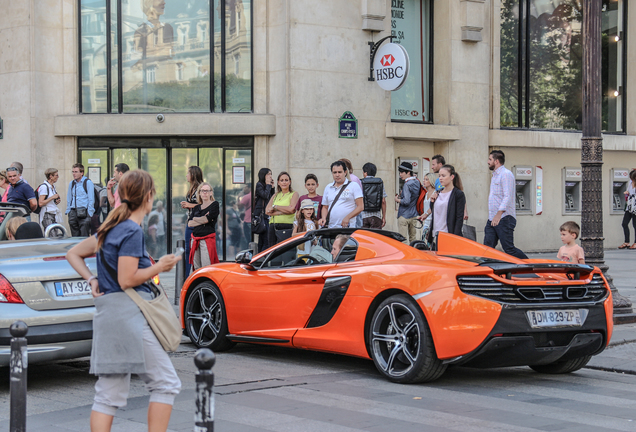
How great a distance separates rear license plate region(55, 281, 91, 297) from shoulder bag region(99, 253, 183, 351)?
2304 millimetres

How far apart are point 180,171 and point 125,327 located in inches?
516

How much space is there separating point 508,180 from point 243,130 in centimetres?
719

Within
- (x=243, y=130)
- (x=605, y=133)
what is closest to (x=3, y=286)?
(x=243, y=130)

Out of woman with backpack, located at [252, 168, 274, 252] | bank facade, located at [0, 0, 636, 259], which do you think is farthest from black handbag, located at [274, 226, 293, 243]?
bank facade, located at [0, 0, 636, 259]

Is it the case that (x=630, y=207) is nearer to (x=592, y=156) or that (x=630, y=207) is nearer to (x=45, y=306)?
(x=592, y=156)

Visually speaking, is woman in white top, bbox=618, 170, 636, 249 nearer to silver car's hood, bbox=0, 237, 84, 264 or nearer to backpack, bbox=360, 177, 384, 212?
backpack, bbox=360, 177, 384, 212

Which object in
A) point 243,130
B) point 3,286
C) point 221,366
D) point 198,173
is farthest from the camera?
point 243,130

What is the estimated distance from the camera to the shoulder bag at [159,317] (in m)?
4.31

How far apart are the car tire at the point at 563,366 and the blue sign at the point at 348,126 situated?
9.99 m

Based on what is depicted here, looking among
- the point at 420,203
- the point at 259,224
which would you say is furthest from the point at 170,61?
the point at 420,203

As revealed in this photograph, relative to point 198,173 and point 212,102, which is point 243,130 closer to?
point 212,102

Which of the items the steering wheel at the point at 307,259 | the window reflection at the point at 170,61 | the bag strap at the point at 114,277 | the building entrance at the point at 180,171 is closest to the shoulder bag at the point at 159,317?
the bag strap at the point at 114,277

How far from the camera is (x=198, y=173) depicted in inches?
471

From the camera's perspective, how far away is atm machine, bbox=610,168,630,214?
2131 cm
